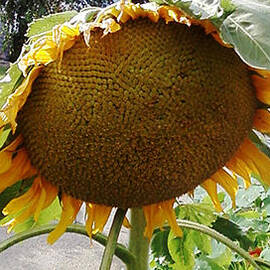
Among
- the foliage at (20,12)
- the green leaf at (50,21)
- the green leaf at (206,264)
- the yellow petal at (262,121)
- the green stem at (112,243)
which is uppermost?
the green leaf at (50,21)

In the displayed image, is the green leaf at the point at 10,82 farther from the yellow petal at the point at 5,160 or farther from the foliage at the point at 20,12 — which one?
the foliage at the point at 20,12

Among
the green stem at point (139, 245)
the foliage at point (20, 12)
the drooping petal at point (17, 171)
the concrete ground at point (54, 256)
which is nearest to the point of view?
the drooping petal at point (17, 171)

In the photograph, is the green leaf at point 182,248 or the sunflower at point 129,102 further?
the green leaf at point 182,248

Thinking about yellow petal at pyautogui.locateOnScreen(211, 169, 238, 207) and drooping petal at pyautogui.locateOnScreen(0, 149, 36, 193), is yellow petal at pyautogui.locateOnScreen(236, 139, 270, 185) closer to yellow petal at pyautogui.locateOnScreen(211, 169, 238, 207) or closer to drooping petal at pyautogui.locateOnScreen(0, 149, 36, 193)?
yellow petal at pyautogui.locateOnScreen(211, 169, 238, 207)

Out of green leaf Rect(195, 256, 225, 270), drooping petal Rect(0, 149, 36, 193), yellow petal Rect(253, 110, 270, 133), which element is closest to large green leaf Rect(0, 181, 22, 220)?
drooping petal Rect(0, 149, 36, 193)

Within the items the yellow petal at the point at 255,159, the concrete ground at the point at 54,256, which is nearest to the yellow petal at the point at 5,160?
the yellow petal at the point at 255,159

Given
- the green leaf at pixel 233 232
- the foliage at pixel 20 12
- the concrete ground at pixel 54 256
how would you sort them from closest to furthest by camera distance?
the green leaf at pixel 233 232 → the concrete ground at pixel 54 256 → the foliage at pixel 20 12

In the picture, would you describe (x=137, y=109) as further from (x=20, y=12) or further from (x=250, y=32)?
(x=20, y=12)
